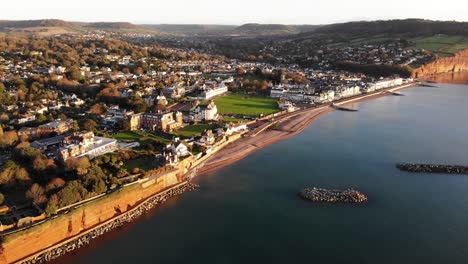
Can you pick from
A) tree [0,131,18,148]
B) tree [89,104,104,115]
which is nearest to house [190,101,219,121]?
tree [89,104,104,115]

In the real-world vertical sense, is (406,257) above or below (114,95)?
below

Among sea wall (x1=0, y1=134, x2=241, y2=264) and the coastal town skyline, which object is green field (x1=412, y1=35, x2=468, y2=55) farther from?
sea wall (x1=0, y1=134, x2=241, y2=264)

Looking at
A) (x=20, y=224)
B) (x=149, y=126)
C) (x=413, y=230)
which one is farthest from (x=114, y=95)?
(x=413, y=230)

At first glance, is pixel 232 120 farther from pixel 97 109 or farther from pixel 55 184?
pixel 55 184

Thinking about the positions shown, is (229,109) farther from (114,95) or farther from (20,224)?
(20,224)

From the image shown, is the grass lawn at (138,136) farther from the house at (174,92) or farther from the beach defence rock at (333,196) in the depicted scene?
the house at (174,92)

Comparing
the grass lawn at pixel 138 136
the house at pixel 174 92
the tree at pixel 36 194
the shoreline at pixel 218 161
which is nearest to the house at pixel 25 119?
the grass lawn at pixel 138 136

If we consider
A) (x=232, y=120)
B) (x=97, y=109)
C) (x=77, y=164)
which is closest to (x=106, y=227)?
(x=77, y=164)
